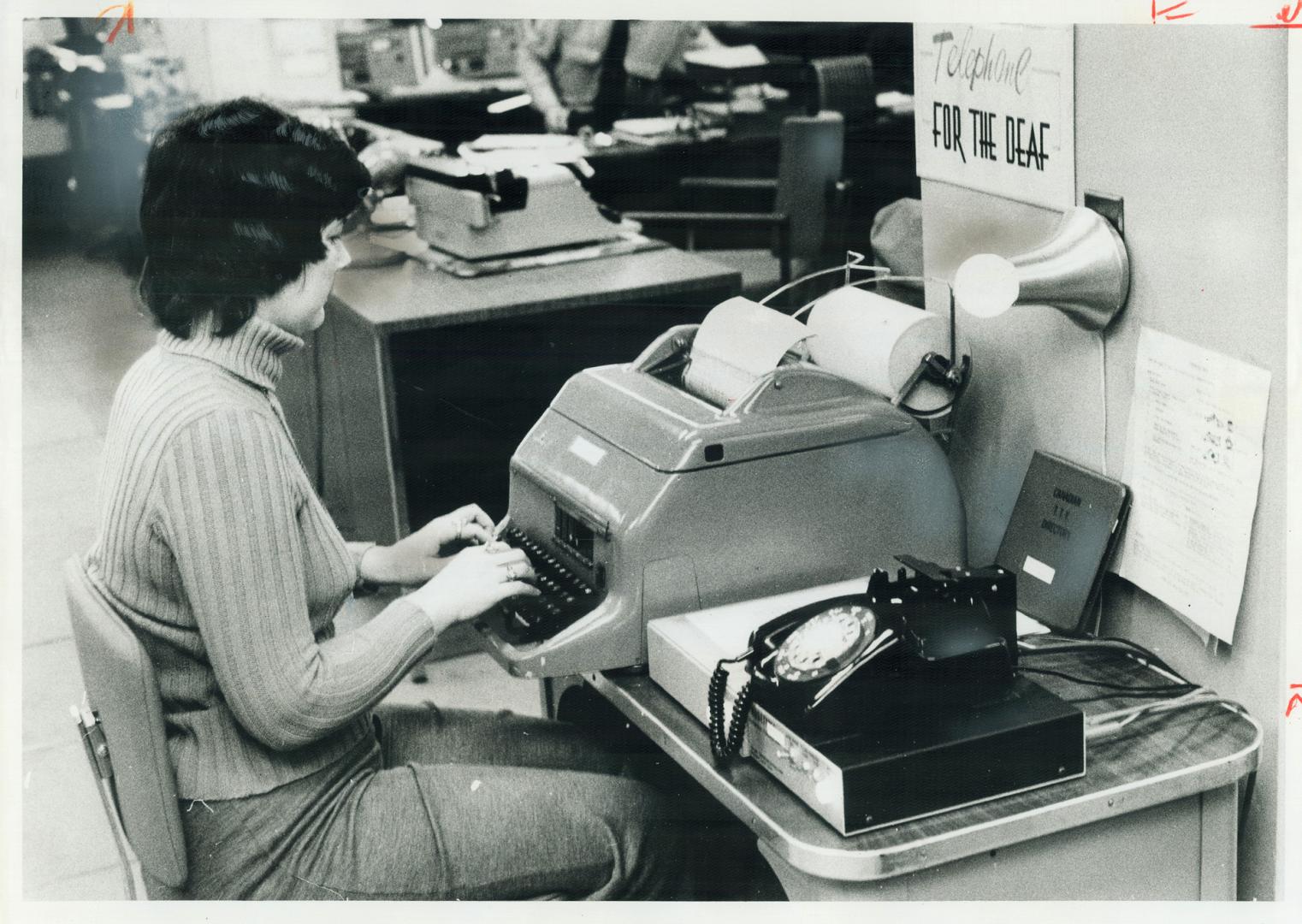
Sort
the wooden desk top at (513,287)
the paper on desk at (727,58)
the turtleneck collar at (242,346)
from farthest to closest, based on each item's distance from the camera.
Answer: the paper on desk at (727,58), the wooden desk top at (513,287), the turtleneck collar at (242,346)

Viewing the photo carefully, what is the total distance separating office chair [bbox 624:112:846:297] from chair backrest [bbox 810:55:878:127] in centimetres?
35

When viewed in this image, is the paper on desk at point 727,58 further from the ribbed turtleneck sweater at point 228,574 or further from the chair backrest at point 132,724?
the chair backrest at point 132,724

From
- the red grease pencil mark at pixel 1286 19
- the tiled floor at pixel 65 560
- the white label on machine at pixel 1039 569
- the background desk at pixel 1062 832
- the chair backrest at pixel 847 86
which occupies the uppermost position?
the red grease pencil mark at pixel 1286 19

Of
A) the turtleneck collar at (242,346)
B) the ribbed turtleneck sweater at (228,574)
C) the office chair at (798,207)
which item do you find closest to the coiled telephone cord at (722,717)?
the ribbed turtleneck sweater at (228,574)

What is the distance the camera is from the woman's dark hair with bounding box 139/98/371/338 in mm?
1549

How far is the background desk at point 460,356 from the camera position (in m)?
3.16

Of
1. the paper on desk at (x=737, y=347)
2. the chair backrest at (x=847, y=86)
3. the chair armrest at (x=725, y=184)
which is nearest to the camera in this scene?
the paper on desk at (x=737, y=347)

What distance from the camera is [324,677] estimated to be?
4.93ft

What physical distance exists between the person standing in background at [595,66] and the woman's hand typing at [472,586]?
405 cm

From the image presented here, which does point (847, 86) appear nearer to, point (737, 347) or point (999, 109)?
point (999, 109)

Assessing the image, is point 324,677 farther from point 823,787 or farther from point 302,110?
point 302,110

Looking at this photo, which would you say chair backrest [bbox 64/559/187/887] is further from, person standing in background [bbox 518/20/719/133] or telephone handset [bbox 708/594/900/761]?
person standing in background [bbox 518/20/719/133]
